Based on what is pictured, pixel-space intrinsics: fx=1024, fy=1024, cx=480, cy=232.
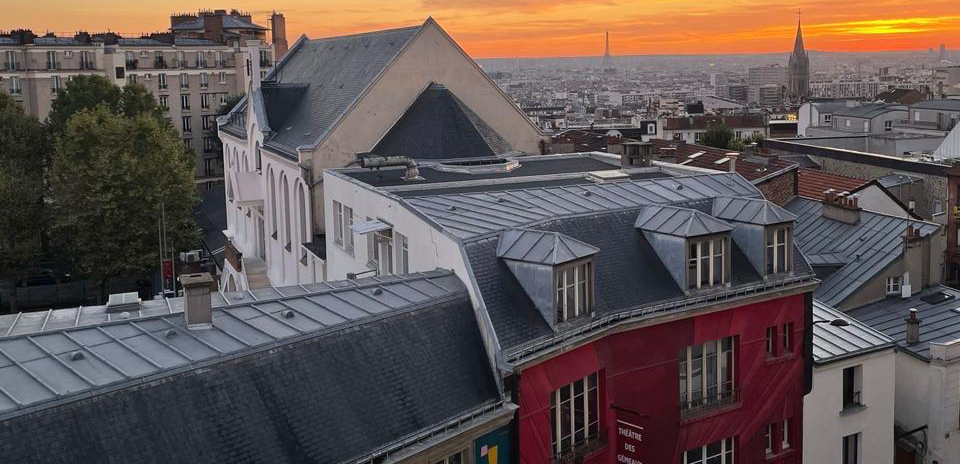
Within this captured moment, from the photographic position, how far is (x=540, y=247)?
21.7 meters

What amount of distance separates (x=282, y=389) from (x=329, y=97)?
102 feet

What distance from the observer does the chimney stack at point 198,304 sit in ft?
58.3

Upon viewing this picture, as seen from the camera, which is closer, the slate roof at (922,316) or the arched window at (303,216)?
the slate roof at (922,316)

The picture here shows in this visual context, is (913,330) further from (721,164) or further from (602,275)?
(721,164)

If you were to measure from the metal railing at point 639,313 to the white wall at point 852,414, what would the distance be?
11.2 ft

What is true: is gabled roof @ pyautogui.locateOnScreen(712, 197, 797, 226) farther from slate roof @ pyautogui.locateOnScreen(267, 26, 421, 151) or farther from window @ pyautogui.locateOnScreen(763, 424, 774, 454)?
slate roof @ pyautogui.locateOnScreen(267, 26, 421, 151)

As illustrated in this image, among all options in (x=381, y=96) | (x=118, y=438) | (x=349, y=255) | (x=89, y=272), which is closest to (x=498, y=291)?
(x=118, y=438)

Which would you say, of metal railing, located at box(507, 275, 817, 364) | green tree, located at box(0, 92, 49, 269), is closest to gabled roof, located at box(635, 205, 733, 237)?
metal railing, located at box(507, 275, 817, 364)

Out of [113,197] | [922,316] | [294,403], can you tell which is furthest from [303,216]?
[294,403]

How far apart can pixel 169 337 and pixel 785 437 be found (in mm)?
16662

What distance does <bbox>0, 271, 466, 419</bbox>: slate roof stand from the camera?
1520cm

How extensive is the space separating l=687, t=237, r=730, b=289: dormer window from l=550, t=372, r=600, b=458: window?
375 centimetres

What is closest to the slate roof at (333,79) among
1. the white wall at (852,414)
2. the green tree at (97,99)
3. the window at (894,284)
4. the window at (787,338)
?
the window at (894,284)

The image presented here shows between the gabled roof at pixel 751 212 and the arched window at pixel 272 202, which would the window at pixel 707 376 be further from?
the arched window at pixel 272 202
